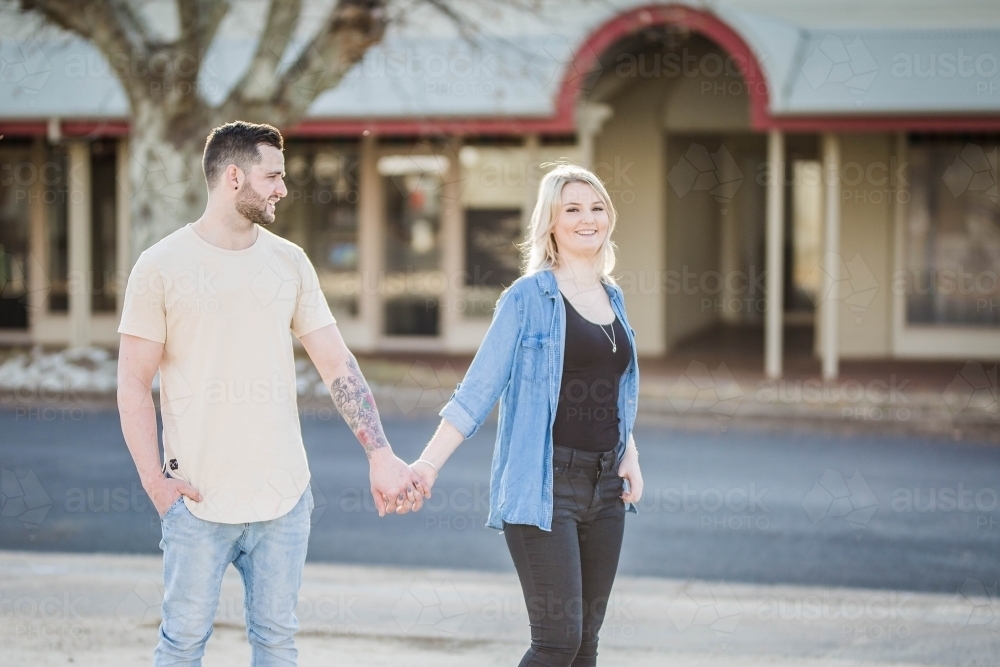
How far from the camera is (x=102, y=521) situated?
7.71 m

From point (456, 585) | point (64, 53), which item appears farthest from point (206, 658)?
point (64, 53)

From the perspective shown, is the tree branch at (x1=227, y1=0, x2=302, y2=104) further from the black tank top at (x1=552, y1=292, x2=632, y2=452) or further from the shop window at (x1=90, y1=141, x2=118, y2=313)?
the black tank top at (x1=552, y1=292, x2=632, y2=452)

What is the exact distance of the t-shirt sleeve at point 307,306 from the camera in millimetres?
3680

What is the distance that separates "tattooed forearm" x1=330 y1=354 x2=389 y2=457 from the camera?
379 centimetres

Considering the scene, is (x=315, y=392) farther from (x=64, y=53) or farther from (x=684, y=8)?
(x=64, y=53)

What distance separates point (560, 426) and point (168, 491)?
3.90ft

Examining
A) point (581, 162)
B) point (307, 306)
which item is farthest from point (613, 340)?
point (581, 162)

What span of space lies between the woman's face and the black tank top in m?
0.20

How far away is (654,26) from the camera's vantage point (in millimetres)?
14414

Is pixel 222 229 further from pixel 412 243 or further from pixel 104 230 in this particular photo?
pixel 104 230

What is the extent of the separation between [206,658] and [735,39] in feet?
34.7

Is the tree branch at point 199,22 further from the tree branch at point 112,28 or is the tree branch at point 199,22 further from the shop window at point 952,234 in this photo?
the shop window at point 952,234

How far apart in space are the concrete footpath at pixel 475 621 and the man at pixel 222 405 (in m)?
1.46

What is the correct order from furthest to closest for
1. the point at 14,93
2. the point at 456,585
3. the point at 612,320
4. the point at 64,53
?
the point at 64,53 < the point at 14,93 < the point at 456,585 < the point at 612,320
